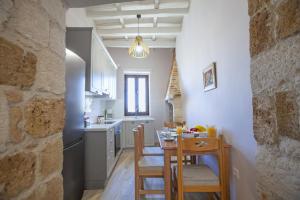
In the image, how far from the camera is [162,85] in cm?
586

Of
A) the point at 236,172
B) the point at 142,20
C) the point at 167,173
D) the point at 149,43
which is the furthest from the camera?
the point at 149,43

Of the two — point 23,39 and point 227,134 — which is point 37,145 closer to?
point 23,39

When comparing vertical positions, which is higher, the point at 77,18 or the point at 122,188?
the point at 77,18

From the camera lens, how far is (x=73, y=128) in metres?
2.04

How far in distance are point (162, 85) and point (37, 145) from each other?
5.27m

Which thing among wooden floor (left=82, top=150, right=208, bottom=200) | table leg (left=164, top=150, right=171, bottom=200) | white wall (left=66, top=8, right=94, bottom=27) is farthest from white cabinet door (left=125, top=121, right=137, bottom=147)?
table leg (left=164, top=150, right=171, bottom=200)

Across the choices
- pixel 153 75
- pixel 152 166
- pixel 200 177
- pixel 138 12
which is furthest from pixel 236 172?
pixel 153 75

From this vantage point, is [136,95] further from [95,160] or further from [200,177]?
[200,177]

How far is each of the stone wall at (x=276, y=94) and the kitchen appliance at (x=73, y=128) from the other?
1.69 meters

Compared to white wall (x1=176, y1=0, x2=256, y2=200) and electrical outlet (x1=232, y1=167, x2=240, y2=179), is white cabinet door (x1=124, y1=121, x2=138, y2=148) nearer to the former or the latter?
white wall (x1=176, y1=0, x2=256, y2=200)

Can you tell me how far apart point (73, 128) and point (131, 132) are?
326cm

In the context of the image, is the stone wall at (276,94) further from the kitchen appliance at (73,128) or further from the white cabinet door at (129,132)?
the white cabinet door at (129,132)

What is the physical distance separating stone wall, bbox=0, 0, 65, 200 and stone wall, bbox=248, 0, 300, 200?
837 millimetres

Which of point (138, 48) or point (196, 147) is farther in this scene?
point (138, 48)
